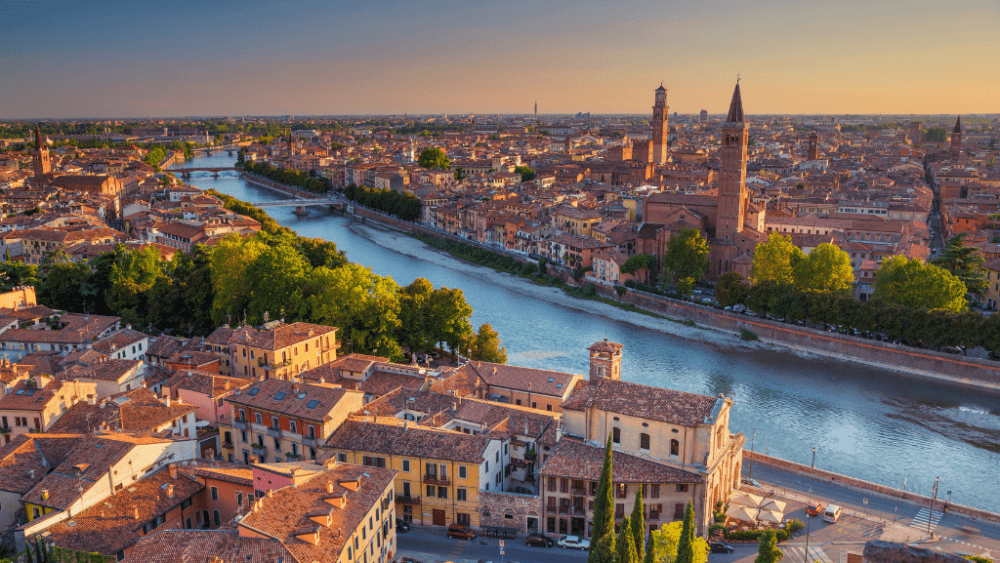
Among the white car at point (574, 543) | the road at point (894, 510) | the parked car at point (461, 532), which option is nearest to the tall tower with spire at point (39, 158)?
the parked car at point (461, 532)

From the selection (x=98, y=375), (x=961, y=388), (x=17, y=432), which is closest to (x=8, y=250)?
(x=98, y=375)

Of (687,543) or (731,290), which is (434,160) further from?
(687,543)

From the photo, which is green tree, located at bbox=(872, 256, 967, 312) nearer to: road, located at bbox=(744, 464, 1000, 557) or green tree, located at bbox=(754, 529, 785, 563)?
road, located at bbox=(744, 464, 1000, 557)

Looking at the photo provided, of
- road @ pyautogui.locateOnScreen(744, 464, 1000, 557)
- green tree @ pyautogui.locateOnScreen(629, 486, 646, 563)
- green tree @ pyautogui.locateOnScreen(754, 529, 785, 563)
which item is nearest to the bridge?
road @ pyautogui.locateOnScreen(744, 464, 1000, 557)

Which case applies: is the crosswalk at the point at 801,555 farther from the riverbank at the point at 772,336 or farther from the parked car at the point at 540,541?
the riverbank at the point at 772,336

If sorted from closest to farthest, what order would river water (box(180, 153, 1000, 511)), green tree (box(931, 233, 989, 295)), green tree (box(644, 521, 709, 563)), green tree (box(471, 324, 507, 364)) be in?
1. green tree (box(644, 521, 709, 563))
2. river water (box(180, 153, 1000, 511))
3. green tree (box(471, 324, 507, 364))
4. green tree (box(931, 233, 989, 295))

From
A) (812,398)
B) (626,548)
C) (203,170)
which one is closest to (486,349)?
(812,398)

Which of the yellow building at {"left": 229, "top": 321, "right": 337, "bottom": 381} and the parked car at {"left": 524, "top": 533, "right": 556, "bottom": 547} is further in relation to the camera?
the yellow building at {"left": 229, "top": 321, "right": 337, "bottom": 381}
